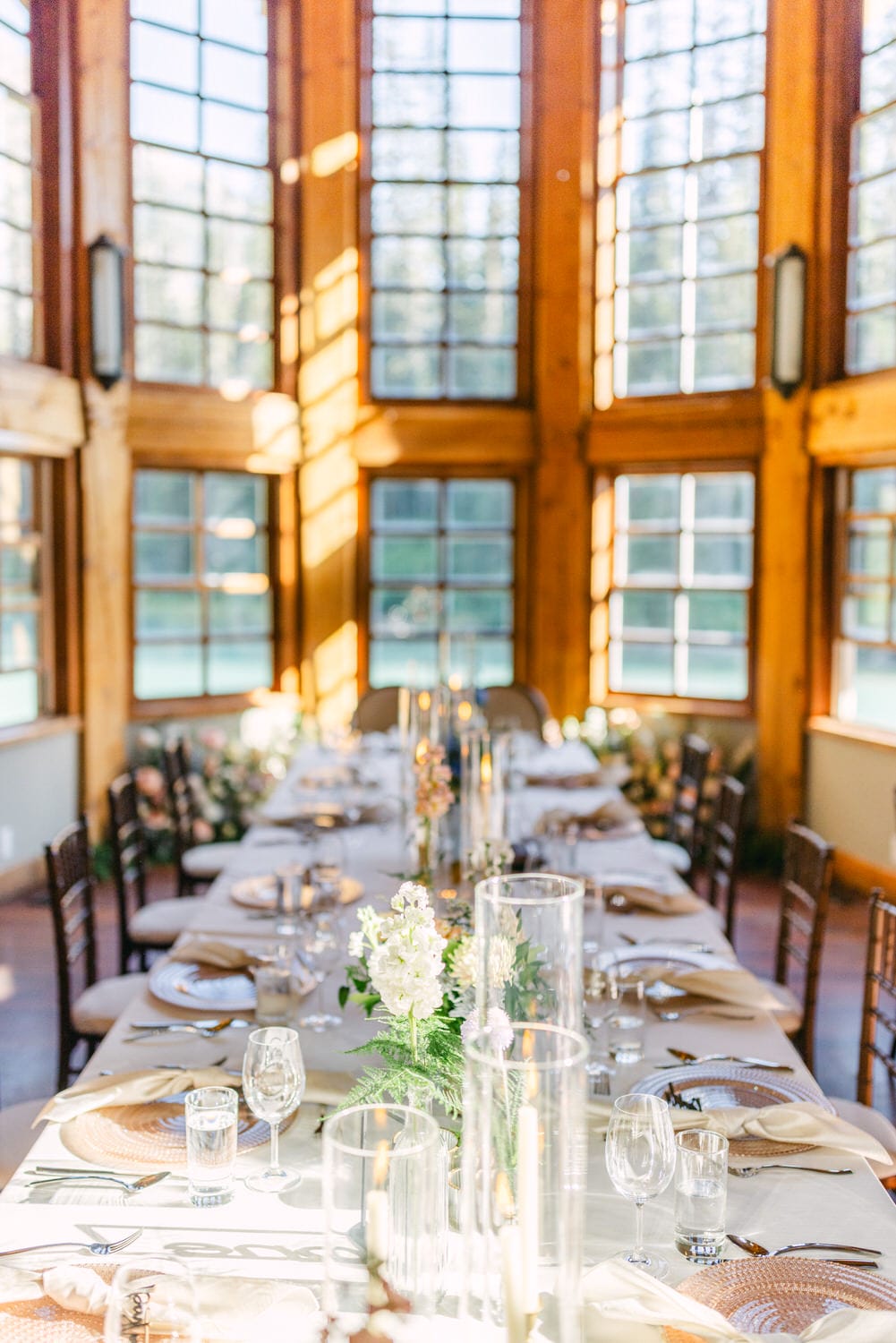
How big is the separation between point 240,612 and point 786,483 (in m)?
2.83

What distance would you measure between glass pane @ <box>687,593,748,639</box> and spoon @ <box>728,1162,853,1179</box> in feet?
16.9

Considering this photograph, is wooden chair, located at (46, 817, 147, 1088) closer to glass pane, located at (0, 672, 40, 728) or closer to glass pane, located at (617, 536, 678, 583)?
glass pane, located at (0, 672, 40, 728)

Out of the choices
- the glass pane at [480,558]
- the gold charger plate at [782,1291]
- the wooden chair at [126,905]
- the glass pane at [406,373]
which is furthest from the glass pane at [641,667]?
the gold charger plate at [782,1291]

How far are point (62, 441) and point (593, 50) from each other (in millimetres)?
3397

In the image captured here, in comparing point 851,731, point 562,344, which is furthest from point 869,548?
point 562,344

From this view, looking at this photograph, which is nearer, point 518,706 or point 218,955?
point 218,955

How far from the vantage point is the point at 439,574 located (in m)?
7.25

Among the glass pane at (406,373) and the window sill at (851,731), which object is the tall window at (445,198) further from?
the window sill at (851,731)

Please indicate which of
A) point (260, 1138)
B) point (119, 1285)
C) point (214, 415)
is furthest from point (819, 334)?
point (119, 1285)

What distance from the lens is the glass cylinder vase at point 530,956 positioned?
123cm

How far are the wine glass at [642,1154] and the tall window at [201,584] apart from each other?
5431mm

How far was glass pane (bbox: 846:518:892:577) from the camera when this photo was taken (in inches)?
237

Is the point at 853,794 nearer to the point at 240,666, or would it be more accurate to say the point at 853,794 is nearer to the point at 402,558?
the point at 402,558

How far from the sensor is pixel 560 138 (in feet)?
22.9
